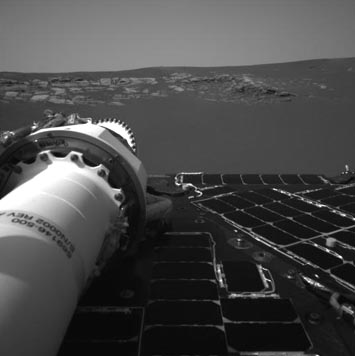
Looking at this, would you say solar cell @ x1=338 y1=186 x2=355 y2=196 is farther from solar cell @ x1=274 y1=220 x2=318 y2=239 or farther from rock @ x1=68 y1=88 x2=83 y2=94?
rock @ x1=68 y1=88 x2=83 y2=94

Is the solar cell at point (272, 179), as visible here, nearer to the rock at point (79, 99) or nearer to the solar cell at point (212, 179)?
the solar cell at point (212, 179)

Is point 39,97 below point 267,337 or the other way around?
the other way around

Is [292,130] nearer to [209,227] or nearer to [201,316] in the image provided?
[209,227]

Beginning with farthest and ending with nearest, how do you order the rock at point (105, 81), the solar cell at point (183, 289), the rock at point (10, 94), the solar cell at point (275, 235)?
the rock at point (105, 81) < the rock at point (10, 94) < the solar cell at point (275, 235) < the solar cell at point (183, 289)

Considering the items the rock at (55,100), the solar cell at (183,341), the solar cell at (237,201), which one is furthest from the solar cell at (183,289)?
the rock at (55,100)

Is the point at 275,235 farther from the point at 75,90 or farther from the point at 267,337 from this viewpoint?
the point at 75,90

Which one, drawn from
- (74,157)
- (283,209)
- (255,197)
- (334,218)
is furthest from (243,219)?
(74,157)
